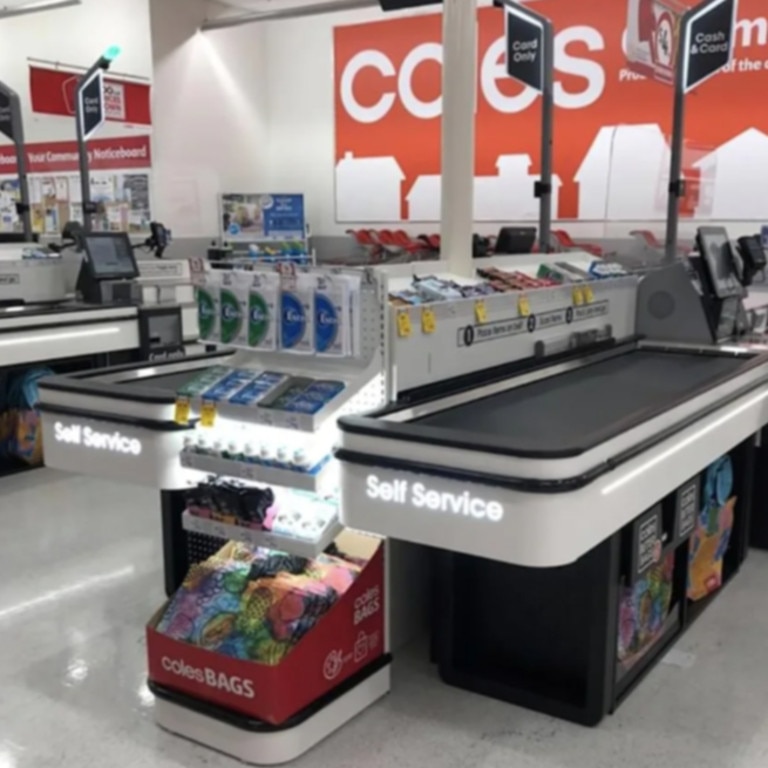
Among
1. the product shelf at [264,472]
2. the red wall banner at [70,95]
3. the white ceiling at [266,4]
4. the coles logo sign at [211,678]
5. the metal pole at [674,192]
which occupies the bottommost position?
the coles logo sign at [211,678]

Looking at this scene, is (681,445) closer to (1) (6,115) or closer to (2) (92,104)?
(2) (92,104)

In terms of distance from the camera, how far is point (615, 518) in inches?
93.0

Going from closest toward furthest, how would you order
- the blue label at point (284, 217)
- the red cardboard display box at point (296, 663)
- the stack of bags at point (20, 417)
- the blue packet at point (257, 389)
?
the red cardboard display box at point (296, 663), the blue packet at point (257, 389), the stack of bags at point (20, 417), the blue label at point (284, 217)

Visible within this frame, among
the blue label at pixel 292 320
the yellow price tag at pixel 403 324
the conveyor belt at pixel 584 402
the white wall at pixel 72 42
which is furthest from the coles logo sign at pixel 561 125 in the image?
the blue label at pixel 292 320

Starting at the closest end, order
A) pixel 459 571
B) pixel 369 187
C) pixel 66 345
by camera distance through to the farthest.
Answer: pixel 459 571
pixel 66 345
pixel 369 187

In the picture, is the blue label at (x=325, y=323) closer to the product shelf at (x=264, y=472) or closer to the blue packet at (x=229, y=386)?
the blue packet at (x=229, y=386)

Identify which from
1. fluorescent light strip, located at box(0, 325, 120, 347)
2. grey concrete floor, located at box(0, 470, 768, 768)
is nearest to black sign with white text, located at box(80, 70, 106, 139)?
fluorescent light strip, located at box(0, 325, 120, 347)

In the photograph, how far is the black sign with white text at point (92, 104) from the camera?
696 centimetres

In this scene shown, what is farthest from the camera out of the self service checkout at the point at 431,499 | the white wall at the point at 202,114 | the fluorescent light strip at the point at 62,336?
the white wall at the point at 202,114

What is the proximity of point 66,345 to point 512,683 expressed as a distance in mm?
3709

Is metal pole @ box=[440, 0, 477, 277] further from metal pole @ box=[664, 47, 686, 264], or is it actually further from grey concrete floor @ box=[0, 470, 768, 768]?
metal pole @ box=[664, 47, 686, 264]

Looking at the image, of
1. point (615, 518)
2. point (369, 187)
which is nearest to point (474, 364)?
point (615, 518)

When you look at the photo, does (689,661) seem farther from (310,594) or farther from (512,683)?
(310,594)

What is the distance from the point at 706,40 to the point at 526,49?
0.95 m
